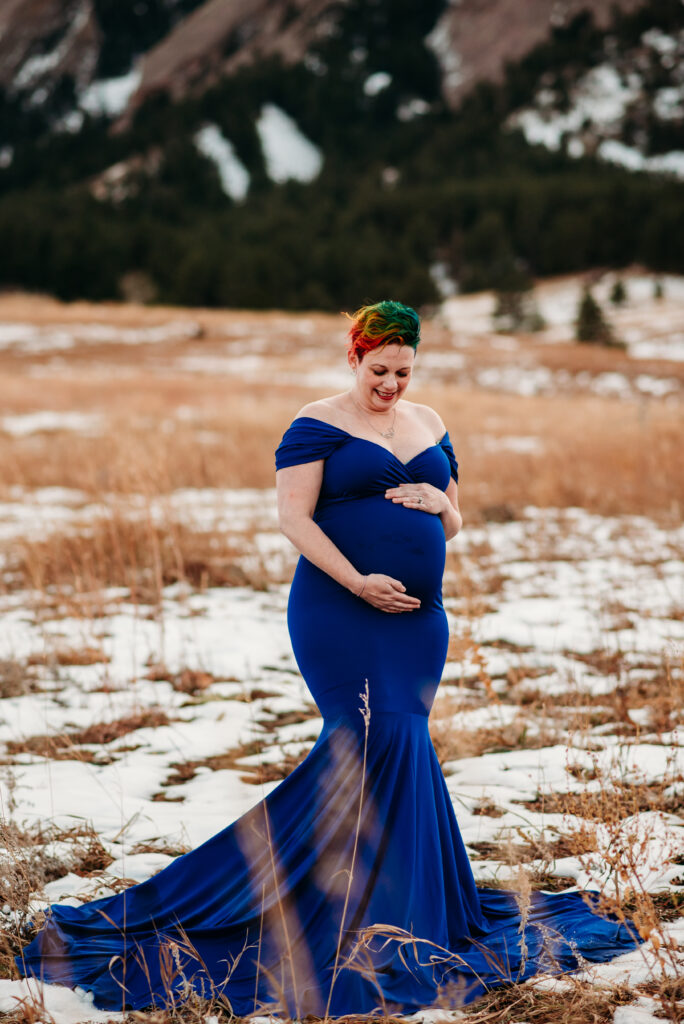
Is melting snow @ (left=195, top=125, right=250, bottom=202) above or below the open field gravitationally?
above

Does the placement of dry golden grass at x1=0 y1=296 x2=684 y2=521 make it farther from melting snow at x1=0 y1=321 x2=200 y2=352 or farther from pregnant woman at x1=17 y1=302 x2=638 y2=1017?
pregnant woman at x1=17 y1=302 x2=638 y2=1017

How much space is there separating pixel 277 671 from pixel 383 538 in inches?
115

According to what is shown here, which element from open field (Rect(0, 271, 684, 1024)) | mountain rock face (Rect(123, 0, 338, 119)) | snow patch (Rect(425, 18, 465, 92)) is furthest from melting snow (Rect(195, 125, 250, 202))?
open field (Rect(0, 271, 684, 1024))

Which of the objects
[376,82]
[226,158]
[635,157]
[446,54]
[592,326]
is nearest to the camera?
[592,326]

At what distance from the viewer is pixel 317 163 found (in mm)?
133375

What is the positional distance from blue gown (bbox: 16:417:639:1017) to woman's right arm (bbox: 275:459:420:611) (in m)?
0.05

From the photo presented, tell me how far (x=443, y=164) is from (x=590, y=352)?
8569cm

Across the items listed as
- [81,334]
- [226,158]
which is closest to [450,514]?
[81,334]

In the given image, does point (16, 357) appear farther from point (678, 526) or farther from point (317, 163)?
point (317, 163)

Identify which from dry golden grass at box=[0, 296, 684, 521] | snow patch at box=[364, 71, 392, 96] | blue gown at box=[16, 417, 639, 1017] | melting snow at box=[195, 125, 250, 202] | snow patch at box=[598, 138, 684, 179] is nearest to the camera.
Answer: blue gown at box=[16, 417, 639, 1017]

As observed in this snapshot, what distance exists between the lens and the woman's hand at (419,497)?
286cm

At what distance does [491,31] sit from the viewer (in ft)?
585

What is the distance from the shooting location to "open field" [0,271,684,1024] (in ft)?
10.1

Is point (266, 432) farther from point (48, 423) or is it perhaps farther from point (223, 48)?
point (223, 48)
